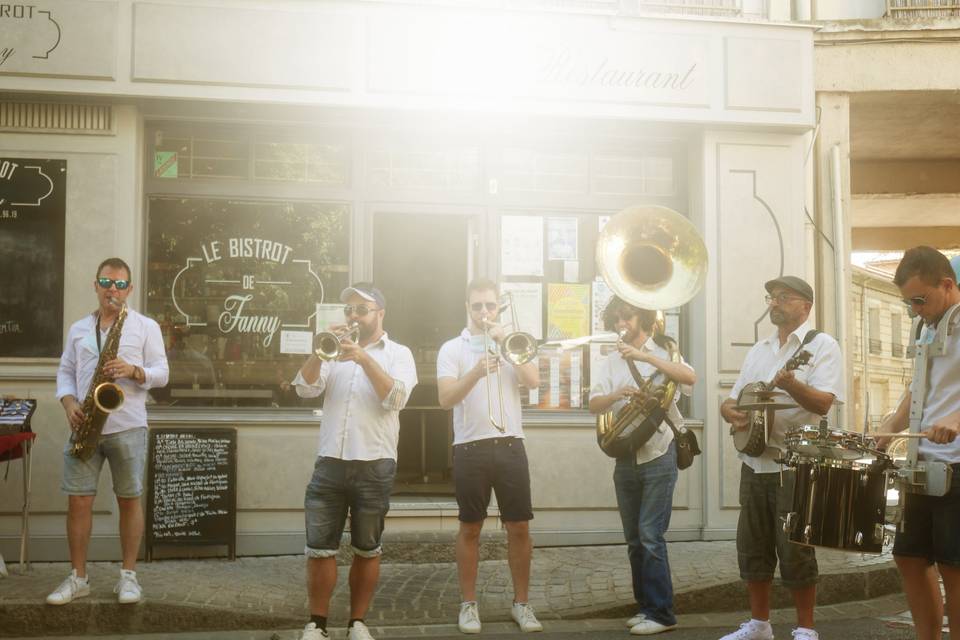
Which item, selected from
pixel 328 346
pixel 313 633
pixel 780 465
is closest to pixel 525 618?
pixel 313 633

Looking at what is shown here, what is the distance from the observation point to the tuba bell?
630 cm

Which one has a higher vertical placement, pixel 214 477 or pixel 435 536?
pixel 214 477

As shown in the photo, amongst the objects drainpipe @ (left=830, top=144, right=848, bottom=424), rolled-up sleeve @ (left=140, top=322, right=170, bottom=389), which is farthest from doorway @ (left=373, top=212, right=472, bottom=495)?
drainpipe @ (left=830, top=144, right=848, bottom=424)

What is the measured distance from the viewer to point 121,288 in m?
6.59

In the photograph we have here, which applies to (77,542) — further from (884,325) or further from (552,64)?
(884,325)

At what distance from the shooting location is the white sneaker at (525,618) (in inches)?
243

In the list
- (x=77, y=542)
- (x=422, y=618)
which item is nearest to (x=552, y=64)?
(x=422, y=618)

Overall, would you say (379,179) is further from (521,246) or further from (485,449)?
(485,449)

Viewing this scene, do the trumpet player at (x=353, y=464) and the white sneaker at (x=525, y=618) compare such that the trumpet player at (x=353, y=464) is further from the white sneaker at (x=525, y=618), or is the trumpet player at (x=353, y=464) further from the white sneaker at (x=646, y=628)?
the white sneaker at (x=646, y=628)

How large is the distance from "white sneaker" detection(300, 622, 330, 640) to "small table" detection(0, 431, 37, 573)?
271cm

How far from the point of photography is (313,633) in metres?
5.51

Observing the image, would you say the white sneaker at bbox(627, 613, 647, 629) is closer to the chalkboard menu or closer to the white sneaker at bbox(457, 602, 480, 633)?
the white sneaker at bbox(457, 602, 480, 633)

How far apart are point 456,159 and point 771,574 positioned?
15.2 feet

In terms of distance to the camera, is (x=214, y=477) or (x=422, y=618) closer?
(x=422, y=618)
